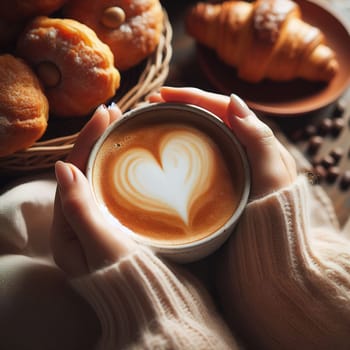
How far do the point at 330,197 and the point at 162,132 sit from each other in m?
0.59

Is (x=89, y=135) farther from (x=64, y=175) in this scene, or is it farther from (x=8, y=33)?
(x=8, y=33)

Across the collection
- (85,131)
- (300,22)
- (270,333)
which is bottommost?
(270,333)

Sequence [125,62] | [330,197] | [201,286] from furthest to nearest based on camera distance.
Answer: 1. [330,197]
2. [125,62]
3. [201,286]

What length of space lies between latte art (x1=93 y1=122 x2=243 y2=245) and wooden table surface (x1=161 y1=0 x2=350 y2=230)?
459 mm

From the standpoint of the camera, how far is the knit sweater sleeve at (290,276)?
2.46ft

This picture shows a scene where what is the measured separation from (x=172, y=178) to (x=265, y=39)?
1.87ft

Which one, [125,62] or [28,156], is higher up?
[125,62]

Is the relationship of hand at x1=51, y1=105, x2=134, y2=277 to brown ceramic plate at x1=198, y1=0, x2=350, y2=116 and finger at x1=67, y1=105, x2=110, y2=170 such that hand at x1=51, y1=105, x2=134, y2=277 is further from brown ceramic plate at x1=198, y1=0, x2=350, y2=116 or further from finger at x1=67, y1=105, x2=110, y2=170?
brown ceramic plate at x1=198, y1=0, x2=350, y2=116

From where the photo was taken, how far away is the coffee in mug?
2.36 feet

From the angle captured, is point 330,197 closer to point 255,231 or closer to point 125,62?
point 255,231

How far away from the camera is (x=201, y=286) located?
81 cm

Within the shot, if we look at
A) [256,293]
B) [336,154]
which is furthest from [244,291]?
[336,154]

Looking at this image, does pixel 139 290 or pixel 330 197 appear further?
pixel 330 197

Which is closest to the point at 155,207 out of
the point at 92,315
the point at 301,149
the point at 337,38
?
the point at 92,315
